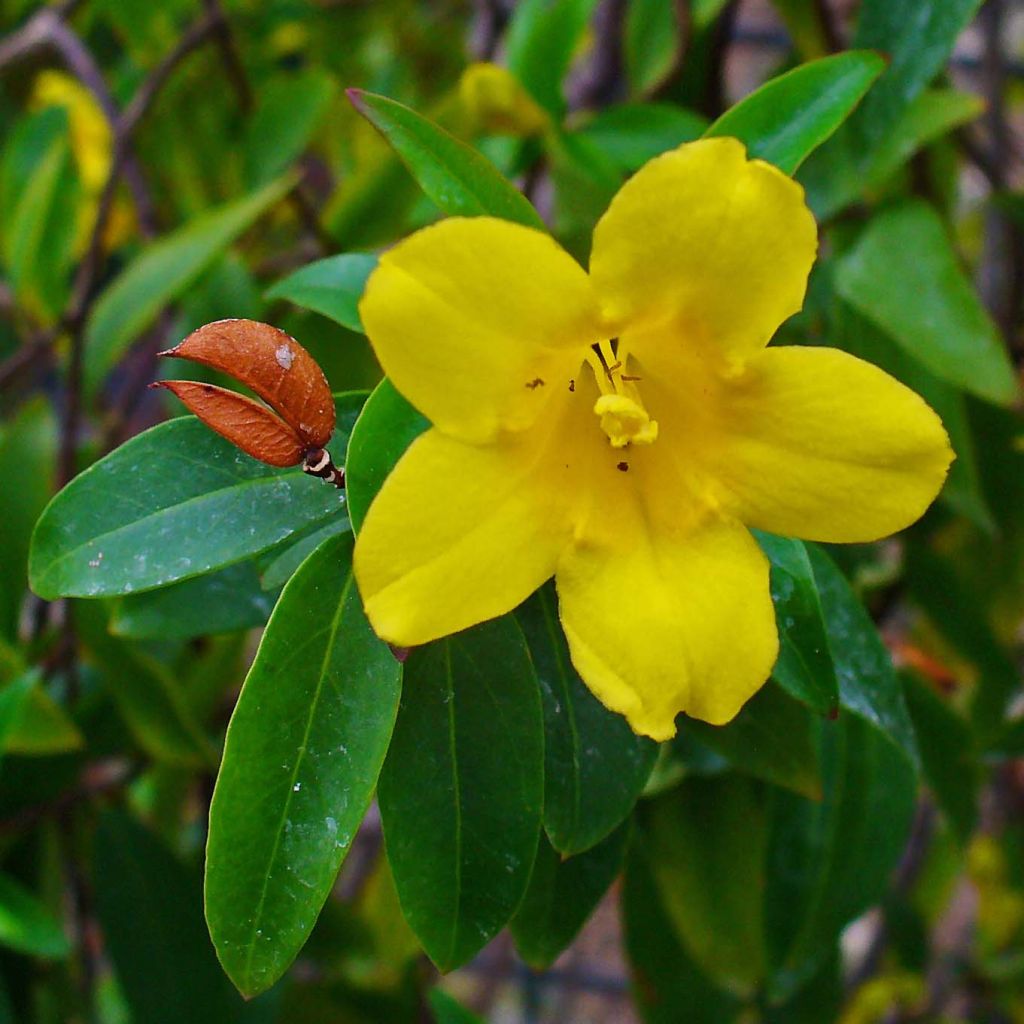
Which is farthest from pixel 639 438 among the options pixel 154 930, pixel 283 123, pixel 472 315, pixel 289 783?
pixel 283 123

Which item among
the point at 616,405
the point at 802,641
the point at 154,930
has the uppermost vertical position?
the point at 616,405

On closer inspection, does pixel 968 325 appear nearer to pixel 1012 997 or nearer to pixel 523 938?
pixel 523 938

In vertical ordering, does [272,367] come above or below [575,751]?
above

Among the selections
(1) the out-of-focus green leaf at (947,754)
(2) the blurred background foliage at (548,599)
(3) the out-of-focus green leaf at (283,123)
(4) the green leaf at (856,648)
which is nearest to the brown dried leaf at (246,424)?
(2) the blurred background foliage at (548,599)

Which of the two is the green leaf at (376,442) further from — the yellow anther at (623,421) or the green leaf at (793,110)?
the green leaf at (793,110)

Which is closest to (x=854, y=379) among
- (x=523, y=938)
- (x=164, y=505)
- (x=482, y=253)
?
(x=482, y=253)

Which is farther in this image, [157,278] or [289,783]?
[157,278]

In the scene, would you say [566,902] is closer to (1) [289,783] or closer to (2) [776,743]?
(2) [776,743]
